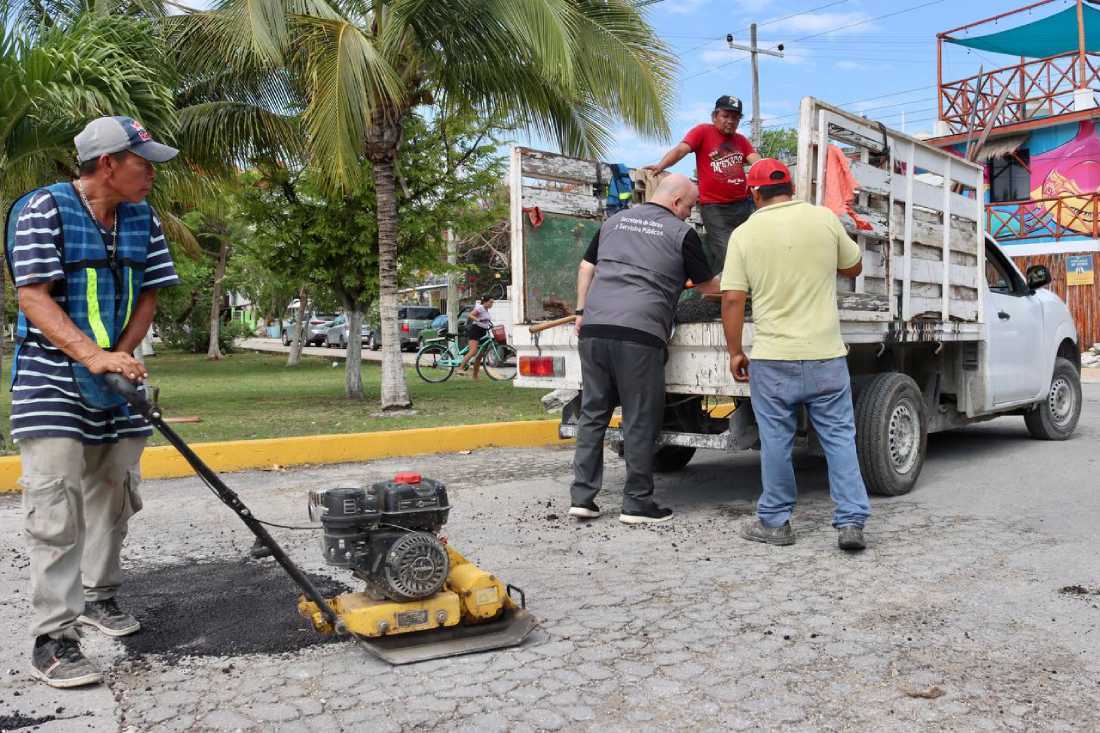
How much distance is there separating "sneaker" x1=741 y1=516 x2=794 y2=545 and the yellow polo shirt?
0.89 m

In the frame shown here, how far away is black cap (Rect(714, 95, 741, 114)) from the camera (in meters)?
7.16

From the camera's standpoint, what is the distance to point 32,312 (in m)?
3.26

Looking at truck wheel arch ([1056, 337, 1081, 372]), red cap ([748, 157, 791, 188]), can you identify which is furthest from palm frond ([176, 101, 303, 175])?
truck wheel arch ([1056, 337, 1081, 372])

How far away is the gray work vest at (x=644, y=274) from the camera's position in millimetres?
5586

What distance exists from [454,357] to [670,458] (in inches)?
488

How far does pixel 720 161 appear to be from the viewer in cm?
729

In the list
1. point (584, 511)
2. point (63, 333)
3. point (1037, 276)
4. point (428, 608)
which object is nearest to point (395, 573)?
point (428, 608)

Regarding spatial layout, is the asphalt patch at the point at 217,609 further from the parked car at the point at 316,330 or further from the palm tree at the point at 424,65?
the parked car at the point at 316,330

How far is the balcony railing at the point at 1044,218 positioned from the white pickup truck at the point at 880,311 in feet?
53.0

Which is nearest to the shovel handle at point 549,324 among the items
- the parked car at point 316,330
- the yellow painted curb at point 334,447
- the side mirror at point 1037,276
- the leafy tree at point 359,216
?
the yellow painted curb at point 334,447

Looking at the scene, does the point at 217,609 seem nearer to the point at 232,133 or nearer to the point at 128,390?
the point at 128,390

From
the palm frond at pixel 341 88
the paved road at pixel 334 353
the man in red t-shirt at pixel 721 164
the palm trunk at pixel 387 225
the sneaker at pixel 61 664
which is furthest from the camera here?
the paved road at pixel 334 353

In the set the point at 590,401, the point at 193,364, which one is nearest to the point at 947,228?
the point at 590,401

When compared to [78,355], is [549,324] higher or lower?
higher
